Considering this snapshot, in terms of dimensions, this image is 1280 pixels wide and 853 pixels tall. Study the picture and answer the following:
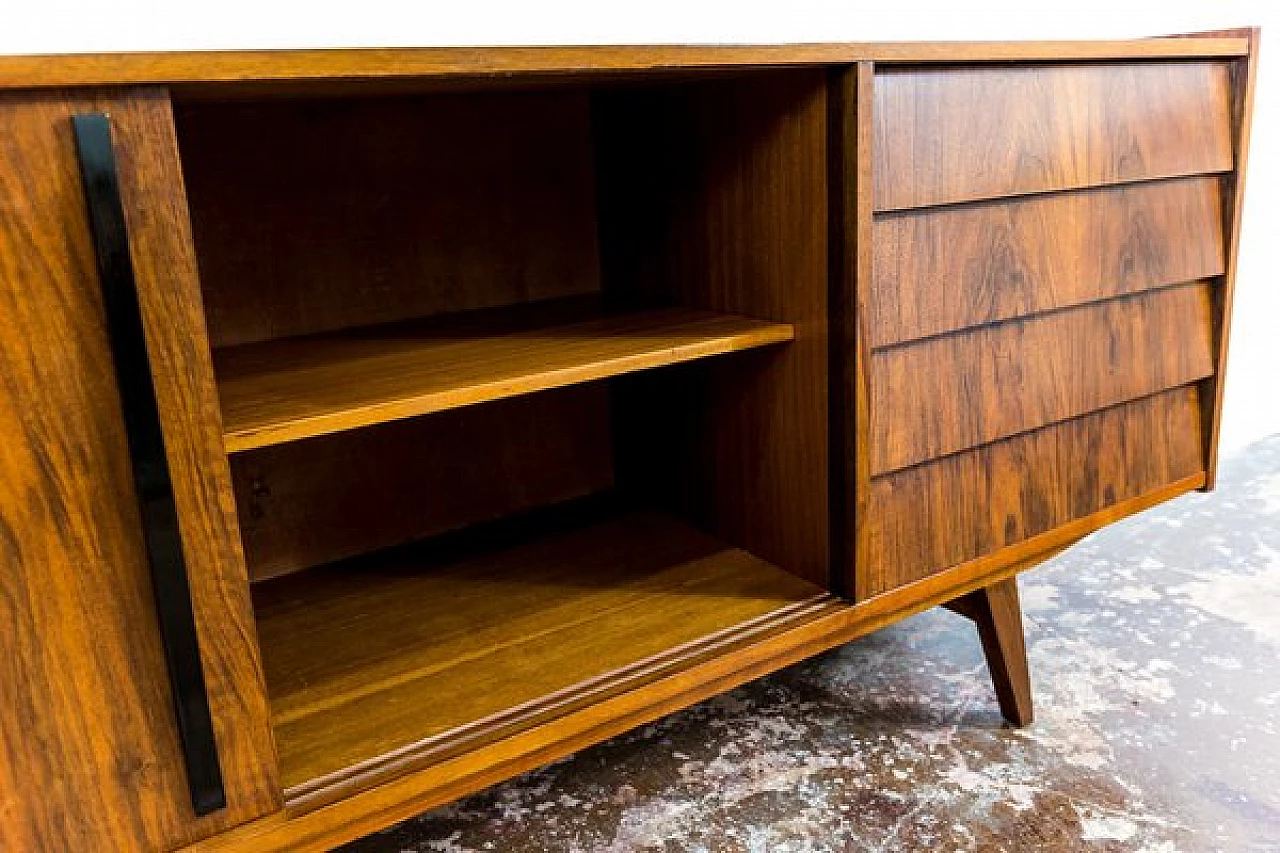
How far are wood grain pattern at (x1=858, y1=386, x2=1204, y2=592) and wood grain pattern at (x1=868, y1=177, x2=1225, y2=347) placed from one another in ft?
0.45

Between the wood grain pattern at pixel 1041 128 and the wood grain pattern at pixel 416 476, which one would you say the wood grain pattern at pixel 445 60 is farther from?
the wood grain pattern at pixel 416 476

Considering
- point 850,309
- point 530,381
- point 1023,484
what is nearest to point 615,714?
point 530,381

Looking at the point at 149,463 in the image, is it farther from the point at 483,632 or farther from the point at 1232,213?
the point at 1232,213

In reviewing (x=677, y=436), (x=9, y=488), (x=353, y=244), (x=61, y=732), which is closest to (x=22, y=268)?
(x=9, y=488)

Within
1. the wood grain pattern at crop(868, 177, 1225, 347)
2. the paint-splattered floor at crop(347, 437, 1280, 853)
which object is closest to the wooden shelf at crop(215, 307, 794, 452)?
the wood grain pattern at crop(868, 177, 1225, 347)

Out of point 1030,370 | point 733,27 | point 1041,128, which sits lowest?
point 1030,370

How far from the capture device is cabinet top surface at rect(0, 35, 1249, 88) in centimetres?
53

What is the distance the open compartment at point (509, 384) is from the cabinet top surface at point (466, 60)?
0.30ft

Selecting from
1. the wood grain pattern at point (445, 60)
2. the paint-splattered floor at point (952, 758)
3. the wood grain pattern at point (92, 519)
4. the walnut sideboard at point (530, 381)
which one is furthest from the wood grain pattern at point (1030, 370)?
the wood grain pattern at point (92, 519)

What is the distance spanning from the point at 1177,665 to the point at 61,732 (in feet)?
4.06

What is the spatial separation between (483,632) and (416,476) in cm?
27

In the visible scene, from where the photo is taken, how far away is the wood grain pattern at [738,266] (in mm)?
889

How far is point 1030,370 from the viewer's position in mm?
994

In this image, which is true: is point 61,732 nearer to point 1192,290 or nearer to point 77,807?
point 77,807
